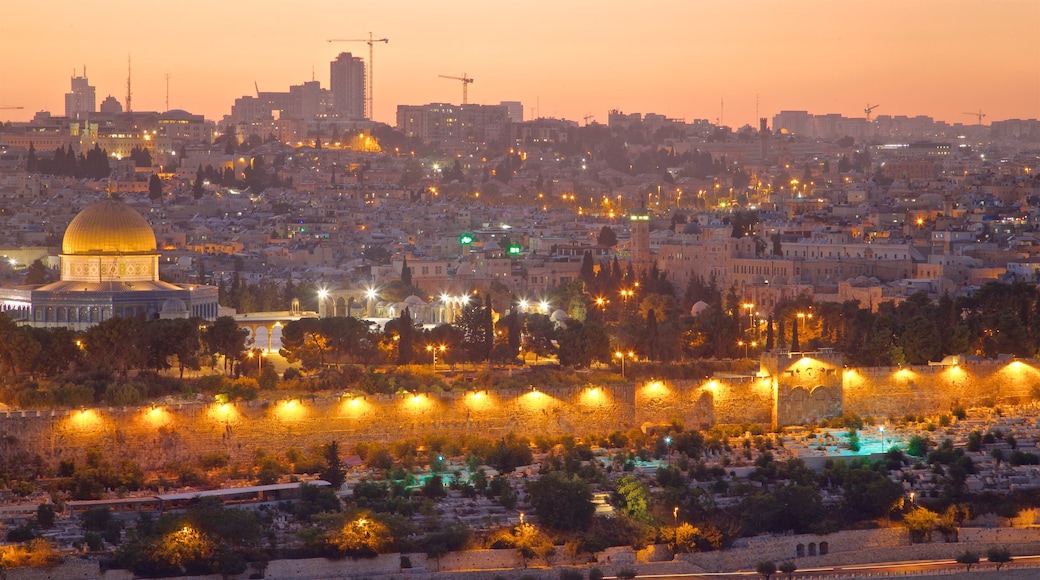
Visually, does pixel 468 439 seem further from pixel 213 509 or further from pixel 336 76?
pixel 336 76

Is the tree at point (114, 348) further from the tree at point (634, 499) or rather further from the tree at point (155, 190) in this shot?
the tree at point (155, 190)

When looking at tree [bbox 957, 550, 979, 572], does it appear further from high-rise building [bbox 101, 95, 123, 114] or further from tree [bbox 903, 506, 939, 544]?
high-rise building [bbox 101, 95, 123, 114]

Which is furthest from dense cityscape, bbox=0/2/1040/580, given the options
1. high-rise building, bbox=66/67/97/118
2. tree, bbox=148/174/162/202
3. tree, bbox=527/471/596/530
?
high-rise building, bbox=66/67/97/118

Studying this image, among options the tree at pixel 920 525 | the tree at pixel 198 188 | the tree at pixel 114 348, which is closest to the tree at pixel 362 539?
the tree at pixel 920 525

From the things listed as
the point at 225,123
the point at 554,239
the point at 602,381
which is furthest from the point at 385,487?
the point at 225,123

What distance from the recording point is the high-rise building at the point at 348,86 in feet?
409

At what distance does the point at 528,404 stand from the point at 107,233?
1106 cm

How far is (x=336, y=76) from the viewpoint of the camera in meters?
126

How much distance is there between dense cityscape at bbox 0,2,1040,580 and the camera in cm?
2619

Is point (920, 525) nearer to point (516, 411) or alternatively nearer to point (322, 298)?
point (516, 411)

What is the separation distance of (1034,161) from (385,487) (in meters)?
69.1

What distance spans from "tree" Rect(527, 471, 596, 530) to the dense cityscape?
29 mm

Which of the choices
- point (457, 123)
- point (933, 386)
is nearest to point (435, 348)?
point (933, 386)

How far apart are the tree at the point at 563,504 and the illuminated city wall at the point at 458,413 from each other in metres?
4.18
